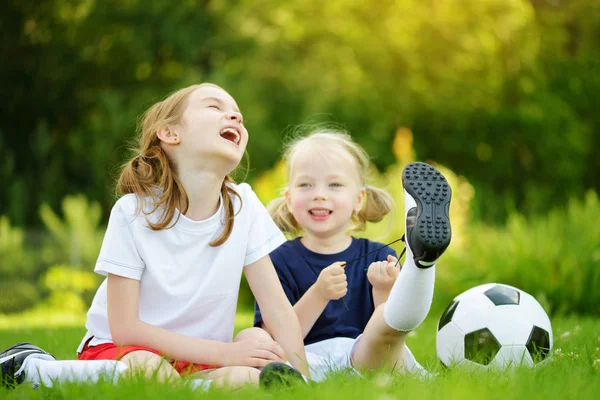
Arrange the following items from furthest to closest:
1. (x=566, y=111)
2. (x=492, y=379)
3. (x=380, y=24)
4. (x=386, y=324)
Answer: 1. (x=380, y=24)
2. (x=566, y=111)
3. (x=386, y=324)
4. (x=492, y=379)

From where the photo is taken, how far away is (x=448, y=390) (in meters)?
2.20

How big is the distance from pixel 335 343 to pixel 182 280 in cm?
90

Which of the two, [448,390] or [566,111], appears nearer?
[448,390]

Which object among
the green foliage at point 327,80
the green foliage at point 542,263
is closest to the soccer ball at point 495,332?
the green foliage at point 542,263

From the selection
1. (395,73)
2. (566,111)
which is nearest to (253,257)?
(566,111)

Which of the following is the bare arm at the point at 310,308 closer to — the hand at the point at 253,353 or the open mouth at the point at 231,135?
the hand at the point at 253,353

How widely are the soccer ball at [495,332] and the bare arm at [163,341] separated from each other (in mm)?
951

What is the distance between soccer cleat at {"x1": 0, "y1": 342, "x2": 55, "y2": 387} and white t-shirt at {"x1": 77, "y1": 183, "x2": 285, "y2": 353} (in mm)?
253

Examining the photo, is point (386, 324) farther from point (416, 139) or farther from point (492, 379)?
point (416, 139)

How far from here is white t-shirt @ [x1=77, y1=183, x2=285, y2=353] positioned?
9.58 feet

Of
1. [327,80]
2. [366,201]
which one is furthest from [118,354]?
[327,80]

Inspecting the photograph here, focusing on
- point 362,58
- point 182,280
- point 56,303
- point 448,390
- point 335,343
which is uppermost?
point 362,58

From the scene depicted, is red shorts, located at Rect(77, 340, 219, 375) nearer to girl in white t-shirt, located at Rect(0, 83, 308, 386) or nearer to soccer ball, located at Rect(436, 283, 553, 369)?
girl in white t-shirt, located at Rect(0, 83, 308, 386)

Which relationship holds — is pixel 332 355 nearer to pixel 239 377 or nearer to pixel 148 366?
pixel 239 377
